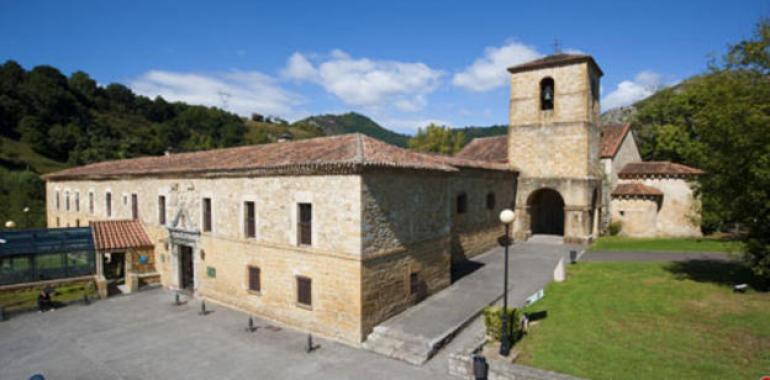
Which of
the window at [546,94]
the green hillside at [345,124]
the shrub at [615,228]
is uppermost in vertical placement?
the green hillside at [345,124]

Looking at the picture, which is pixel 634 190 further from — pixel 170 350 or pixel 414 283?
pixel 170 350

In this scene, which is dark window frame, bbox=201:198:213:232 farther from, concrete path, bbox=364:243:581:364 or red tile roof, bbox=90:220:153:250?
concrete path, bbox=364:243:581:364

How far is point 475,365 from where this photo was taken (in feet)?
30.7

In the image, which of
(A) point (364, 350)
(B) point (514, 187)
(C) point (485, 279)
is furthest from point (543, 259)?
(A) point (364, 350)

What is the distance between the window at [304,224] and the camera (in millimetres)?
13250

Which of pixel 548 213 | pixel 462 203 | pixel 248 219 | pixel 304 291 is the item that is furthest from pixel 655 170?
pixel 248 219

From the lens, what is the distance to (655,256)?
20.1 metres

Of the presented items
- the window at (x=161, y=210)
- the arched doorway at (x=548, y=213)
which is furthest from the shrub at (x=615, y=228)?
the window at (x=161, y=210)

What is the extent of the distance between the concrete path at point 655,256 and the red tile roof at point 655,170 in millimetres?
7208

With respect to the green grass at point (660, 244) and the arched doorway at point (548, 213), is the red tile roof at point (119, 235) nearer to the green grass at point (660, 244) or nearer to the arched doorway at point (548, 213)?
the green grass at point (660, 244)

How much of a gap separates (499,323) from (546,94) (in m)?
19.8

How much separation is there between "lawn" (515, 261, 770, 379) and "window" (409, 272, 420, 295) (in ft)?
13.2

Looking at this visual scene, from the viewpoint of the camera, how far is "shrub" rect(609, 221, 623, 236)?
27.3 m

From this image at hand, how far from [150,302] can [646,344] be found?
725 inches
